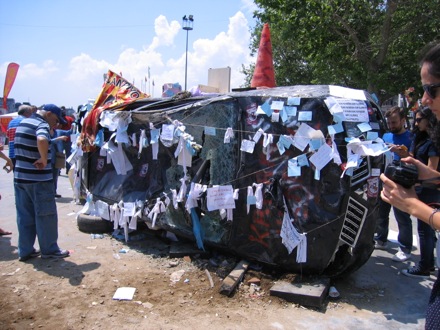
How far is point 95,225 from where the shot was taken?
5.76m

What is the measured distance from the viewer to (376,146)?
3.58 m

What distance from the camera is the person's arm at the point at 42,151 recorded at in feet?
14.1

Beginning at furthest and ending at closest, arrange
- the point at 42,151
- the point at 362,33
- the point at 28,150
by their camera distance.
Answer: the point at 362,33, the point at 28,150, the point at 42,151

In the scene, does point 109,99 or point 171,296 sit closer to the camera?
point 171,296

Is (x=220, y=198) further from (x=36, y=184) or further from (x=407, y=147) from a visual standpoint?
(x=407, y=147)

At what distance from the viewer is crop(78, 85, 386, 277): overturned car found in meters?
3.71

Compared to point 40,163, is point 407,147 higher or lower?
higher

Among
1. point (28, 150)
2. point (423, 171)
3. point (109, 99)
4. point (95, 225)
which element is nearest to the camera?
point (423, 171)

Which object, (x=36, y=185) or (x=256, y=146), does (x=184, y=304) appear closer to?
(x=256, y=146)

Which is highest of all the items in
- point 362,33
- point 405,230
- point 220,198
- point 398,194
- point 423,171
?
point 362,33

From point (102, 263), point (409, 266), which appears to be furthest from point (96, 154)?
point (409, 266)

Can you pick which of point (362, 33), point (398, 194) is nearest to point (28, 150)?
point (398, 194)

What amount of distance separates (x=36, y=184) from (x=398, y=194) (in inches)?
164

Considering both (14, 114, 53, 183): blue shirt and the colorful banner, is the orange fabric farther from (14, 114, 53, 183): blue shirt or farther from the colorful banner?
(14, 114, 53, 183): blue shirt
